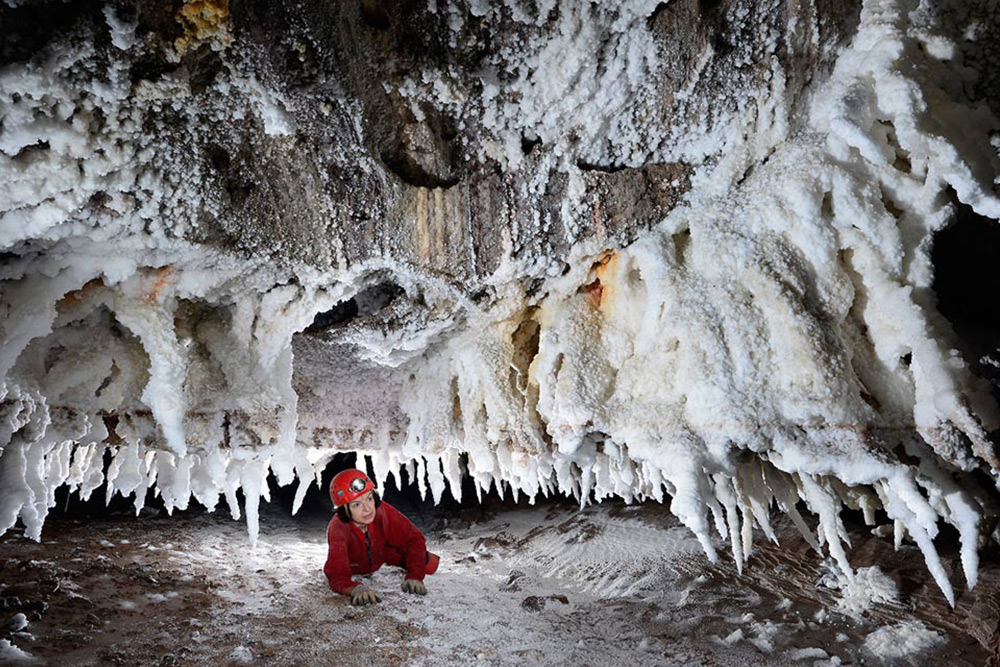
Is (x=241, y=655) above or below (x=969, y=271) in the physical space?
below

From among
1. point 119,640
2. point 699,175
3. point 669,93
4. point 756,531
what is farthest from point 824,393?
point 119,640

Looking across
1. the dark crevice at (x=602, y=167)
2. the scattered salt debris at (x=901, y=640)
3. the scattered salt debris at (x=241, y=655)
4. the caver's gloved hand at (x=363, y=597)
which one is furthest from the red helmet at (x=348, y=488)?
the scattered salt debris at (x=901, y=640)

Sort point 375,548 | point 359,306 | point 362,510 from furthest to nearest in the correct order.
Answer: point 375,548
point 362,510
point 359,306

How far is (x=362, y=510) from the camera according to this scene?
4.44 meters

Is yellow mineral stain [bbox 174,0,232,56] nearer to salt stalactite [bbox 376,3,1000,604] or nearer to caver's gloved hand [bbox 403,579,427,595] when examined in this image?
salt stalactite [bbox 376,3,1000,604]

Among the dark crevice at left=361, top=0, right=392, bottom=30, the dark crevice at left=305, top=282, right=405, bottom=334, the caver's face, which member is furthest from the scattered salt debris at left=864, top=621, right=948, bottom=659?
the dark crevice at left=361, top=0, right=392, bottom=30

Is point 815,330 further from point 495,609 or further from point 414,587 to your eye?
point 414,587

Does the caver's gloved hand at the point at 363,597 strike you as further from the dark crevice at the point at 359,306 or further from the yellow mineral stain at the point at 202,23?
the yellow mineral stain at the point at 202,23

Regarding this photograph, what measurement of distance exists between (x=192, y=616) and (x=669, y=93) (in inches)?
153

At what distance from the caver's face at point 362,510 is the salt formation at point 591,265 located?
898mm

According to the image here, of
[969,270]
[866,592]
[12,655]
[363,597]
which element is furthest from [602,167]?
[12,655]

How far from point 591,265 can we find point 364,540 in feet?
8.84

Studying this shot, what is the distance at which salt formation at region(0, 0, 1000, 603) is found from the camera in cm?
231

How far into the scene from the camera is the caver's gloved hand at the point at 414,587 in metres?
4.30
